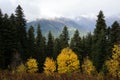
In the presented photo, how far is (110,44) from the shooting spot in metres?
73.4

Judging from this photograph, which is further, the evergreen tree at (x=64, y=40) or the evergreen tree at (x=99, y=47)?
the evergreen tree at (x=64, y=40)

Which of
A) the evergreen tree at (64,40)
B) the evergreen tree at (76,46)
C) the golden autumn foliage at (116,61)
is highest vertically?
→ the evergreen tree at (64,40)

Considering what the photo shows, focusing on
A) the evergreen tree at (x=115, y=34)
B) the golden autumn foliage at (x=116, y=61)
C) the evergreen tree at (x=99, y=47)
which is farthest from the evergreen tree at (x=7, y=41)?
the evergreen tree at (x=115, y=34)

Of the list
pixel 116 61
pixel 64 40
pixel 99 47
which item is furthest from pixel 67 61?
pixel 64 40

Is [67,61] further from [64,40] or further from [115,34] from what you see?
[64,40]

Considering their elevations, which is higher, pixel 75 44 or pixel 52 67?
pixel 75 44

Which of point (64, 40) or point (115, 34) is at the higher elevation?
point (64, 40)

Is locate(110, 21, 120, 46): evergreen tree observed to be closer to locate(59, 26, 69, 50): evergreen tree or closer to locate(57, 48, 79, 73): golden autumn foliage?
locate(57, 48, 79, 73): golden autumn foliage

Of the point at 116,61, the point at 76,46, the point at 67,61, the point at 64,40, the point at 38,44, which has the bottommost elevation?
the point at 116,61

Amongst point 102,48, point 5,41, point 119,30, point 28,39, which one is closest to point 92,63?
point 102,48

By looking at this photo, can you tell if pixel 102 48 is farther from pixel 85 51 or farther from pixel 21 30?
pixel 21 30

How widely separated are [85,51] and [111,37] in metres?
12.5

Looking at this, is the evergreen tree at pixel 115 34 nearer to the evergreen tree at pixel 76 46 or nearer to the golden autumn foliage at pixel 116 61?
the evergreen tree at pixel 76 46

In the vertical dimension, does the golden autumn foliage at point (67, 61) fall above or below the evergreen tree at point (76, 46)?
below
